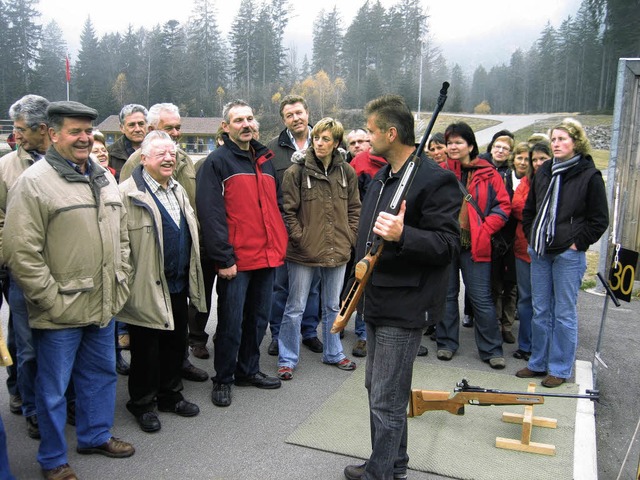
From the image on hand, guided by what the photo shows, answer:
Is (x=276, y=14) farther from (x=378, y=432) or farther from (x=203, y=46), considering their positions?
(x=378, y=432)

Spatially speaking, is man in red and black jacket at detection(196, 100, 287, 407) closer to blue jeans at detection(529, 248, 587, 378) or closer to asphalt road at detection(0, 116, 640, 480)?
asphalt road at detection(0, 116, 640, 480)

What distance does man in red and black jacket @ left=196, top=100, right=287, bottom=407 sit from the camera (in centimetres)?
425

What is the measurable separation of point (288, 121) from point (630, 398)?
3880 mm

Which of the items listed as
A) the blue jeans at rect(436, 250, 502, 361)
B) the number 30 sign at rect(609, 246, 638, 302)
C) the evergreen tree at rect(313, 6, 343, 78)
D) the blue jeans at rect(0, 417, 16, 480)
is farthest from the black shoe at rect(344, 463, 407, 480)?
the evergreen tree at rect(313, 6, 343, 78)

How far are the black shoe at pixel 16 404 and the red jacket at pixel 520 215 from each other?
177 inches

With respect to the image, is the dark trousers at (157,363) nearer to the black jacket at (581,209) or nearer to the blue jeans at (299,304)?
the blue jeans at (299,304)

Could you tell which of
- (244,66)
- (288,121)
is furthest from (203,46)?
(288,121)

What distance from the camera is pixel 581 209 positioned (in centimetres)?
468

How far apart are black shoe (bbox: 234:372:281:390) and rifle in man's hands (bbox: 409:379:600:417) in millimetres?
1212

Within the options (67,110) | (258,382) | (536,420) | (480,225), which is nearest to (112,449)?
(258,382)

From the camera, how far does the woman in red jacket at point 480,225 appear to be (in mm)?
5328

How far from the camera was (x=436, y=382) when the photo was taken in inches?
197

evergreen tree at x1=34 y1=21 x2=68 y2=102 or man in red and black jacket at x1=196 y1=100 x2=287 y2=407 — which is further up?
evergreen tree at x1=34 y1=21 x2=68 y2=102

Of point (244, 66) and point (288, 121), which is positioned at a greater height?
point (244, 66)
